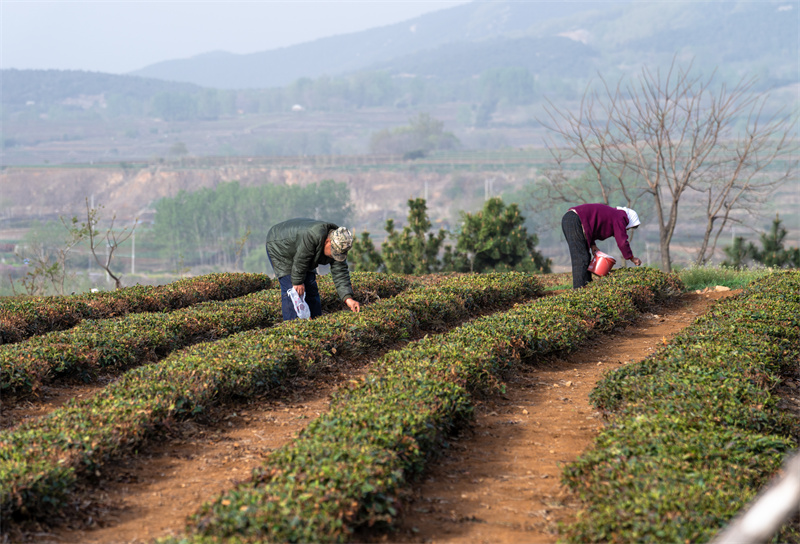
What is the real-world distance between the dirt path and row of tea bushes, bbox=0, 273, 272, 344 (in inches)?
200

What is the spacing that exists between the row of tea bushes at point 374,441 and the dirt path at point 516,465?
172 mm

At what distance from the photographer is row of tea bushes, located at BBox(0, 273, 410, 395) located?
5.75m

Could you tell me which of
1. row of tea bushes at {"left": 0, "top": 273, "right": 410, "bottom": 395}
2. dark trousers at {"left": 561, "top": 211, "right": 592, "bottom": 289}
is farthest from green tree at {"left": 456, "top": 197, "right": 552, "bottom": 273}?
row of tea bushes at {"left": 0, "top": 273, "right": 410, "bottom": 395}

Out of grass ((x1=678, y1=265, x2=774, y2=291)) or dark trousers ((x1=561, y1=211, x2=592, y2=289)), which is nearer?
dark trousers ((x1=561, y1=211, x2=592, y2=289))

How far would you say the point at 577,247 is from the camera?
9.41m

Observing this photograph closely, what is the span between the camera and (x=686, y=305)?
9898 mm

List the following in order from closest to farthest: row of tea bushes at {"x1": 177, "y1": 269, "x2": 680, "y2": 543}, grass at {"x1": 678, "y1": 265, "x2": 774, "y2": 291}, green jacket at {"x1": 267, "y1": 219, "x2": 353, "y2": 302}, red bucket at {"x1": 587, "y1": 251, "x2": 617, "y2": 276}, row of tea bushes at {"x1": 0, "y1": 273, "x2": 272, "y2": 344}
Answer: row of tea bushes at {"x1": 177, "y1": 269, "x2": 680, "y2": 543}, green jacket at {"x1": 267, "y1": 219, "x2": 353, "y2": 302}, row of tea bushes at {"x1": 0, "y1": 273, "x2": 272, "y2": 344}, red bucket at {"x1": 587, "y1": 251, "x2": 617, "y2": 276}, grass at {"x1": 678, "y1": 265, "x2": 774, "y2": 291}

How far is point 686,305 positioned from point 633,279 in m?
0.95

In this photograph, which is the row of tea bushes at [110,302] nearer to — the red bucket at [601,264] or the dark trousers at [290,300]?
the dark trousers at [290,300]

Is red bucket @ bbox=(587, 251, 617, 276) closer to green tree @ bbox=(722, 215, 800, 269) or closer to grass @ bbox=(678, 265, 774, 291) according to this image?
grass @ bbox=(678, 265, 774, 291)

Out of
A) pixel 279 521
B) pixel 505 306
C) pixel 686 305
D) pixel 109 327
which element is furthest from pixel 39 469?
pixel 686 305

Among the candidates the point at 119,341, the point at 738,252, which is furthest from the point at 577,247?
the point at 738,252

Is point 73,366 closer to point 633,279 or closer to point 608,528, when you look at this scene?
point 608,528

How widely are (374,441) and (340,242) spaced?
314 centimetres
